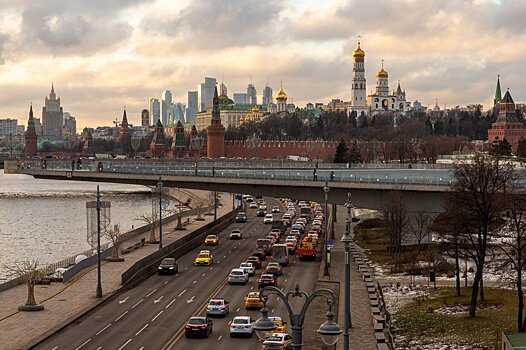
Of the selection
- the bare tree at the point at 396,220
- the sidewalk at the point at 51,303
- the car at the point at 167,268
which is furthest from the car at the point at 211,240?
the car at the point at 167,268

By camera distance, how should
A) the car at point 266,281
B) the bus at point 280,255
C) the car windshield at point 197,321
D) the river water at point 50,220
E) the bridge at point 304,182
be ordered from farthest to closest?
the river water at point 50,220 → the bridge at point 304,182 → the bus at point 280,255 → the car at point 266,281 → the car windshield at point 197,321

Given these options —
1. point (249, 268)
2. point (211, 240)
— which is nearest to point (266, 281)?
point (249, 268)

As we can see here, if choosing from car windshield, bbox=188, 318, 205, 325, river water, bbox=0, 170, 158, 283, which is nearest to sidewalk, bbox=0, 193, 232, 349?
car windshield, bbox=188, 318, 205, 325

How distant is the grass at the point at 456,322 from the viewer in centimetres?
3319

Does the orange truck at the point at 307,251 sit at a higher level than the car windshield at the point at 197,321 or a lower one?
lower

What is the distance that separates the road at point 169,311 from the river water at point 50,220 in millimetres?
15042

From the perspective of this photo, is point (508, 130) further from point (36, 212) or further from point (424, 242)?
point (424, 242)

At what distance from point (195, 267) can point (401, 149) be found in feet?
294

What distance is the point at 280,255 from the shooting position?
5753 cm

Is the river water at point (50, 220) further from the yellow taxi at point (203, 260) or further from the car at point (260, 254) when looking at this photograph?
the car at point (260, 254)

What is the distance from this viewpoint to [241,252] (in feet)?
208

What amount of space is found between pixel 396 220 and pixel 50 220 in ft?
182

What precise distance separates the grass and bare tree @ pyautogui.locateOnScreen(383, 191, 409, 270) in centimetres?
1451

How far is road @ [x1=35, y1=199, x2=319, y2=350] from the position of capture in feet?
109
